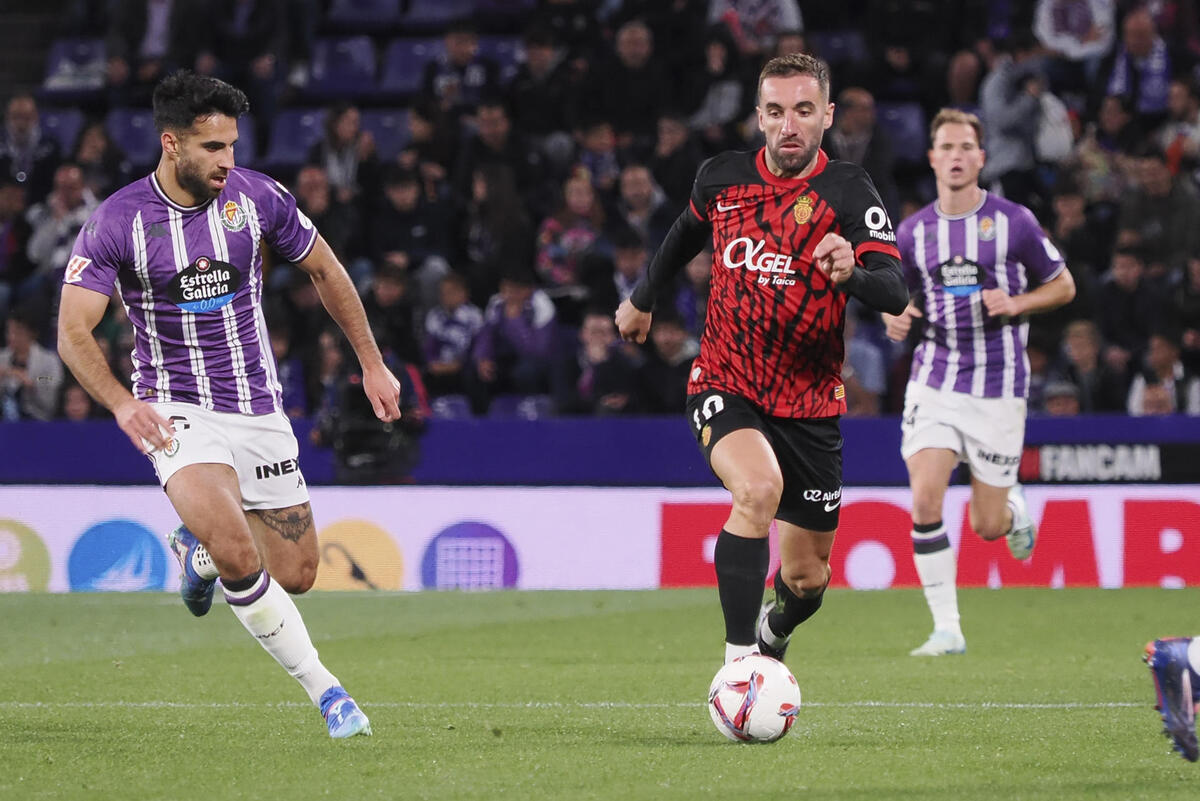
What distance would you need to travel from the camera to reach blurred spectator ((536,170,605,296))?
47.1 feet

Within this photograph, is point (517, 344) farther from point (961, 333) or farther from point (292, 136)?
point (961, 333)

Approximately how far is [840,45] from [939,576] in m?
8.74

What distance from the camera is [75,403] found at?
13594 mm

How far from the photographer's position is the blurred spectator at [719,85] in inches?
606

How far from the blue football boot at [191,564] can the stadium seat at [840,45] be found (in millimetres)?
10639

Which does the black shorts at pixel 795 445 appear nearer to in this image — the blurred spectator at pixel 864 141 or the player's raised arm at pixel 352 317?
the player's raised arm at pixel 352 317

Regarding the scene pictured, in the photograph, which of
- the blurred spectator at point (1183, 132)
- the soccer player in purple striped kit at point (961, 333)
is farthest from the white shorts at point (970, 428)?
the blurred spectator at point (1183, 132)

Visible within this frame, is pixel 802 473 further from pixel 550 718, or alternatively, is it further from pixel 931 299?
pixel 931 299

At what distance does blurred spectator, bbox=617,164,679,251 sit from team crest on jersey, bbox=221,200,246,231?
8.11m

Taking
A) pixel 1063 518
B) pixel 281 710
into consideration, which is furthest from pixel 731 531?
pixel 1063 518

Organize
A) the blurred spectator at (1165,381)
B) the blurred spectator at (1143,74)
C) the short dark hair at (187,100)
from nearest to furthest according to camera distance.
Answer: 1. the short dark hair at (187,100)
2. the blurred spectator at (1165,381)
3. the blurred spectator at (1143,74)

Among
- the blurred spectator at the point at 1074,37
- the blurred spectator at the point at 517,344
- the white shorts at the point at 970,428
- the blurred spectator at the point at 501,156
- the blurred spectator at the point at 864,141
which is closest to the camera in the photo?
the white shorts at the point at 970,428

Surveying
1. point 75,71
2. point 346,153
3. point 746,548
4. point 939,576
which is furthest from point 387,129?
point 746,548

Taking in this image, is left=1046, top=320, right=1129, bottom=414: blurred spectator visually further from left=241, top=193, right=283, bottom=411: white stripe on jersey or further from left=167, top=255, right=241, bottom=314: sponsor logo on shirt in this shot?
left=167, top=255, right=241, bottom=314: sponsor logo on shirt
